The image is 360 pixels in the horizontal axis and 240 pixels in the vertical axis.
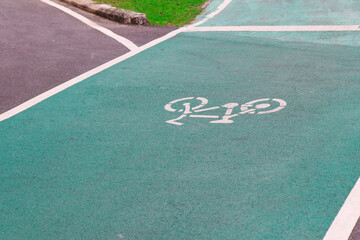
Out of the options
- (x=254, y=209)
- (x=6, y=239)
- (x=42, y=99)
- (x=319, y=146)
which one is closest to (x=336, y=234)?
(x=254, y=209)

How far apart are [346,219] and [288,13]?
11017 millimetres


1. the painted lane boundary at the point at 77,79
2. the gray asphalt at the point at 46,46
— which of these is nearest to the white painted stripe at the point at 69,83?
the painted lane boundary at the point at 77,79

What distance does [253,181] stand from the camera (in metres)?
5.76

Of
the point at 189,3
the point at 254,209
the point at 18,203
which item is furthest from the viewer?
→ the point at 189,3

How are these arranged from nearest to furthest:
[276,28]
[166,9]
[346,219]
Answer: [346,219] → [276,28] → [166,9]

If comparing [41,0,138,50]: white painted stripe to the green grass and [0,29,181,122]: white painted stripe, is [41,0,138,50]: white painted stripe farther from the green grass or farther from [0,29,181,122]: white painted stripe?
the green grass

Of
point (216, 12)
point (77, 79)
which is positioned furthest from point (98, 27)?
point (77, 79)

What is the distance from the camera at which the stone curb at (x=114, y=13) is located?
14562 mm

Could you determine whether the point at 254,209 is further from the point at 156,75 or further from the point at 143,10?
the point at 143,10

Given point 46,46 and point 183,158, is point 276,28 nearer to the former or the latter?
point 46,46

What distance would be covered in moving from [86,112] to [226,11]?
345 inches

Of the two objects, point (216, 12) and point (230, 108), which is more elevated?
point (216, 12)

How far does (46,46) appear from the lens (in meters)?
12.3

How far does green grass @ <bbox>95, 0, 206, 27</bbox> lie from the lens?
15.1m
